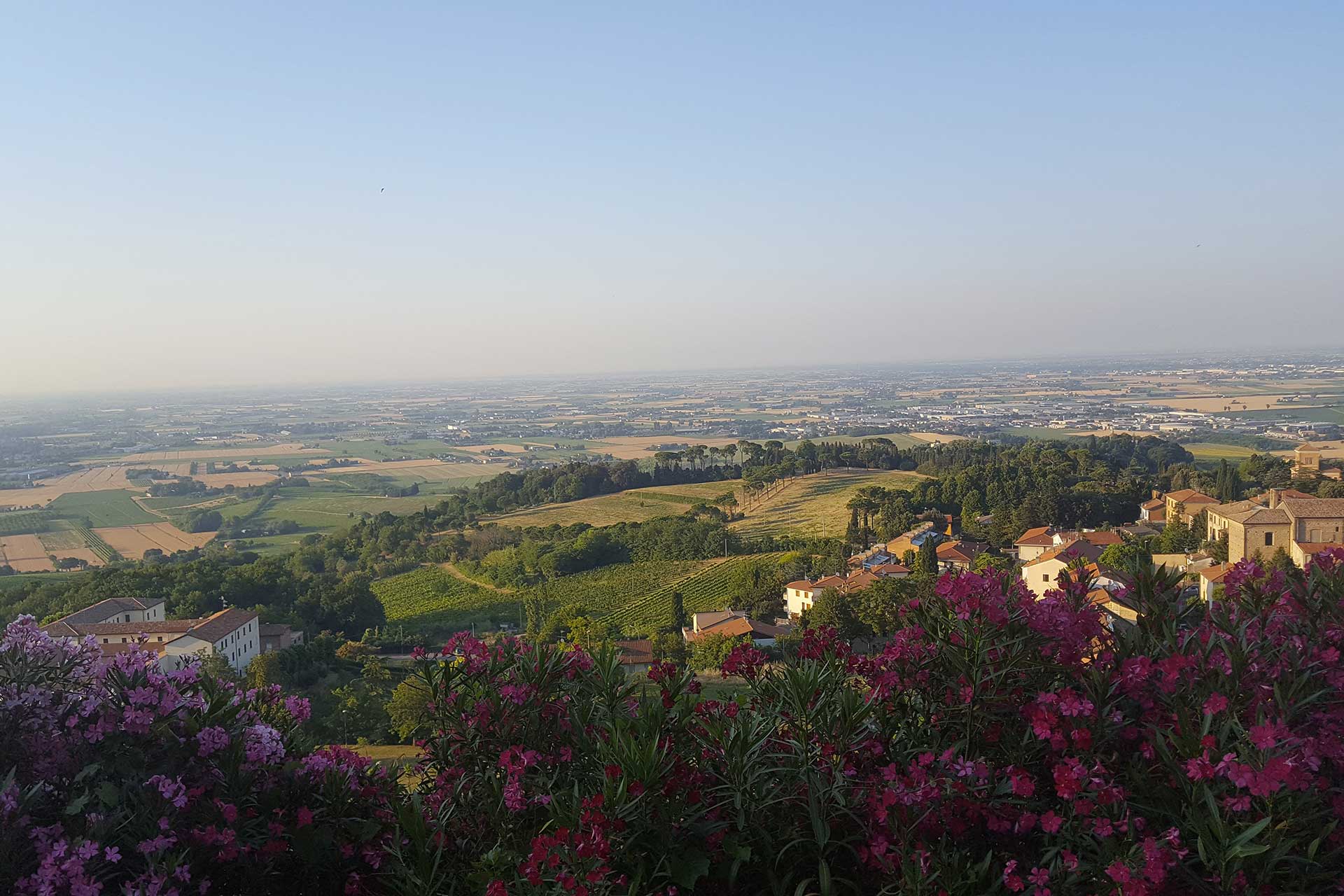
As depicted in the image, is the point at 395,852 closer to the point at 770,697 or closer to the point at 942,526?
the point at 770,697

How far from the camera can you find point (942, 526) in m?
35.5

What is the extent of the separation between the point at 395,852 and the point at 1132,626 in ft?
6.98

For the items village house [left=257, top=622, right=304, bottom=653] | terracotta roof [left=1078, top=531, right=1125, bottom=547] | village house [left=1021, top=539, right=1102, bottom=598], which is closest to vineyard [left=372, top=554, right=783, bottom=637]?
village house [left=257, top=622, right=304, bottom=653]

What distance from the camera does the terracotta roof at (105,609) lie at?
2142 cm

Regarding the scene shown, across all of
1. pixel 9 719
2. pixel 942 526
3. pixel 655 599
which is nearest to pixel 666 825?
pixel 9 719

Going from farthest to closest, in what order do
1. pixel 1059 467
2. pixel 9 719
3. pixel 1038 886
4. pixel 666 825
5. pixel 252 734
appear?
pixel 1059 467 → pixel 252 734 → pixel 9 719 → pixel 666 825 → pixel 1038 886

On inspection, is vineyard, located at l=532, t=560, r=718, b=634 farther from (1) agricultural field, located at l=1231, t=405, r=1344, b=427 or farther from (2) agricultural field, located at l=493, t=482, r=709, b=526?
(1) agricultural field, located at l=1231, t=405, r=1344, b=427

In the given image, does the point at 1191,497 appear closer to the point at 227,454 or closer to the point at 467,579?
the point at 467,579

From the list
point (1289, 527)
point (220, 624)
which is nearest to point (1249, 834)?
point (220, 624)

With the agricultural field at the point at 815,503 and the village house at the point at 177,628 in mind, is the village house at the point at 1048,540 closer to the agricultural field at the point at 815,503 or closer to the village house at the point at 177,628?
the agricultural field at the point at 815,503

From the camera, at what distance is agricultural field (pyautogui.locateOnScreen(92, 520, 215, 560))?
40250mm

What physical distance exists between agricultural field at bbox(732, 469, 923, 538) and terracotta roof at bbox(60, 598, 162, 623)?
75.4 ft

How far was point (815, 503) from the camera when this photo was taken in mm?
43375

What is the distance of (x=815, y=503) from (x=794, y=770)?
41771 mm
